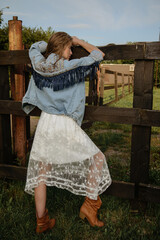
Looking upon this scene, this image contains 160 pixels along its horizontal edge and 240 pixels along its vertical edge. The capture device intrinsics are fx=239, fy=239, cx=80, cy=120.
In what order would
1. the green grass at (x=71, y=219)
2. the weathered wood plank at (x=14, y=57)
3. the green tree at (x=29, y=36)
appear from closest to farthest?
the green grass at (x=71, y=219), the weathered wood plank at (x=14, y=57), the green tree at (x=29, y=36)

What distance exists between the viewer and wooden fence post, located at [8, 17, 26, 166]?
302cm

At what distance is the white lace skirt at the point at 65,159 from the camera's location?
2121 mm

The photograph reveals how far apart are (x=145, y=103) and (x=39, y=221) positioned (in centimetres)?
146

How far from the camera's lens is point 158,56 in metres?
2.15

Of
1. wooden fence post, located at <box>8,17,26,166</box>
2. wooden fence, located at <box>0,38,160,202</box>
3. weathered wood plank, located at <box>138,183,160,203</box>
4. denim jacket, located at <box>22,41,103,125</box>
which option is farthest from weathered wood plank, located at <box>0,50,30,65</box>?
weathered wood plank, located at <box>138,183,160,203</box>

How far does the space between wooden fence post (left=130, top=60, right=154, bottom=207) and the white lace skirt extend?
0.38 m

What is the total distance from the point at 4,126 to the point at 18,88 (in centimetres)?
54

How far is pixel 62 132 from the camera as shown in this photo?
2111mm

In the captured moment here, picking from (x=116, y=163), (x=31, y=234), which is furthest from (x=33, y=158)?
(x=116, y=163)

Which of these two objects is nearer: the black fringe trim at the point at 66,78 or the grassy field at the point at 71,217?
the black fringe trim at the point at 66,78

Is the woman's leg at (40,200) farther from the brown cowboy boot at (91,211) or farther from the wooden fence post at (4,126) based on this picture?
the wooden fence post at (4,126)

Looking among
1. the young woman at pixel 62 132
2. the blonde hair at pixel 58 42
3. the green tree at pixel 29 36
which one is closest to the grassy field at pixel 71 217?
the young woman at pixel 62 132

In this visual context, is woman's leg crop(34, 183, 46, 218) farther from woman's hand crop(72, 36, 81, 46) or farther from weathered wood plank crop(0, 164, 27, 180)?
woman's hand crop(72, 36, 81, 46)

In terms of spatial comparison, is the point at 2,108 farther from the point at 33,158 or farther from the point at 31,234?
the point at 31,234
